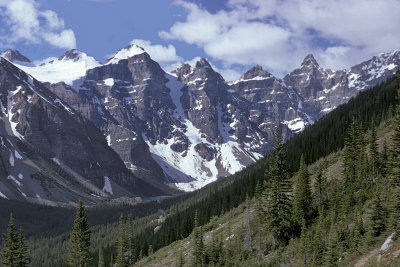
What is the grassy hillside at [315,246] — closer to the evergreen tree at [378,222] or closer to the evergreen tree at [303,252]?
the evergreen tree at [303,252]

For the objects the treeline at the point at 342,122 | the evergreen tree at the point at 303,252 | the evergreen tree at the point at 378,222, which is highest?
the treeline at the point at 342,122

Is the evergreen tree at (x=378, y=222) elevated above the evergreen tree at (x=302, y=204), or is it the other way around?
the evergreen tree at (x=302, y=204)

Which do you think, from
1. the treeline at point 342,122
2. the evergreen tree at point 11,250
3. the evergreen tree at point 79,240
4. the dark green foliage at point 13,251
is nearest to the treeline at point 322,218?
the evergreen tree at point 79,240

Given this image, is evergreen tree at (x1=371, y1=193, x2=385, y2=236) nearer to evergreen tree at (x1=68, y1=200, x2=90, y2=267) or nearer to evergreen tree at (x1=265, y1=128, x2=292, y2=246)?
evergreen tree at (x1=265, y1=128, x2=292, y2=246)

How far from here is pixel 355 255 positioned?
37.5 m

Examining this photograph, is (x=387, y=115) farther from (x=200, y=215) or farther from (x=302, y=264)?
(x=302, y=264)

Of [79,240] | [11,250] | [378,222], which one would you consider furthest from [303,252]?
[11,250]

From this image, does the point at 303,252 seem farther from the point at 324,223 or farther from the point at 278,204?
the point at 278,204

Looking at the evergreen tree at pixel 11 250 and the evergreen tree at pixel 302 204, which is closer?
the evergreen tree at pixel 11 250

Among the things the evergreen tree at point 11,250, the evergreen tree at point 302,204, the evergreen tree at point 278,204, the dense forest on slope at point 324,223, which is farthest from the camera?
the evergreen tree at point 302,204

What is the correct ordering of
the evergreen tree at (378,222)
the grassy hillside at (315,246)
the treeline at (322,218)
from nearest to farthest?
the grassy hillside at (315,246), the evergreen tree at (378,222), the treeline at (322,218)

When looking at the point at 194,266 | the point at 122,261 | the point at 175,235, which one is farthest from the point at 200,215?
the point at 194,266

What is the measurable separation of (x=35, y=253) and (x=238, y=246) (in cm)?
14348

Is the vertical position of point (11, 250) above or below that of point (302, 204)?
below
